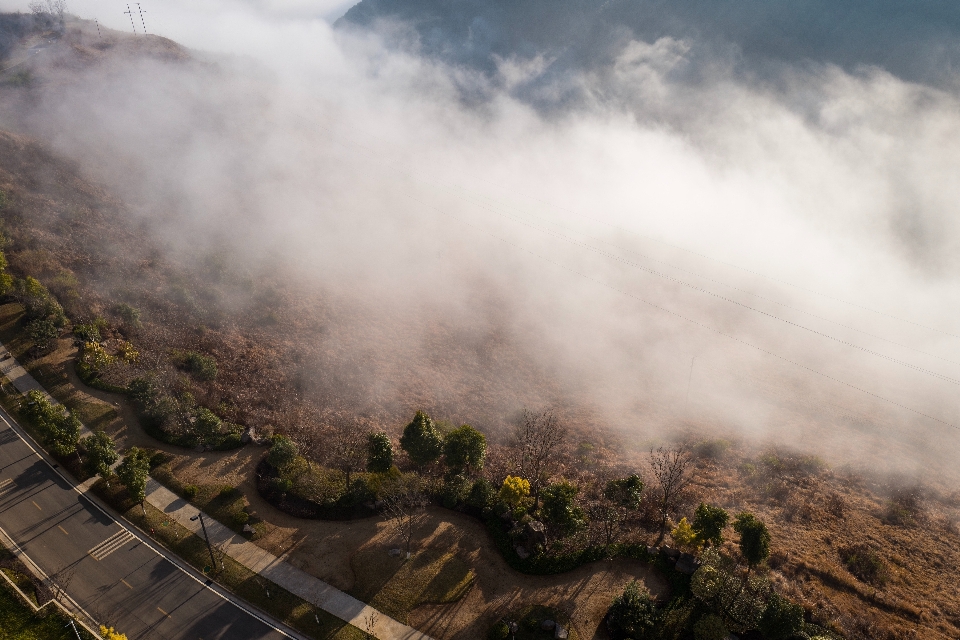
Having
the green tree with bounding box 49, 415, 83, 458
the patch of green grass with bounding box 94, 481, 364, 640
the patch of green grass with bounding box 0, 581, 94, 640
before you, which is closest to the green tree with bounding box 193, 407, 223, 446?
the patch of green grass with bounding box 94, 481, 364, 640

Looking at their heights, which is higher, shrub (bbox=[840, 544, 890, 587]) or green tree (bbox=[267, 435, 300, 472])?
green tree (bbox=[267, 435, 300, 472])

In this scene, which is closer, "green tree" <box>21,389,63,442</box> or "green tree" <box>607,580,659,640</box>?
"green tree" <box>607,580,659,640</box>

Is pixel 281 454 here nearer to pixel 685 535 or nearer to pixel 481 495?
pixel 481 495

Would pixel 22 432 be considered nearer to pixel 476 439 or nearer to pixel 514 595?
pixel 476 439

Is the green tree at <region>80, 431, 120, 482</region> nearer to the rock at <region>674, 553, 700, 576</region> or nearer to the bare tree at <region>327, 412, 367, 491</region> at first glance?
the bare tree at <region>327, 412, 367, 491</region>

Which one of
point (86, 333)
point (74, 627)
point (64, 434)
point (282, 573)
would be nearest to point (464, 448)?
point (282, 573)

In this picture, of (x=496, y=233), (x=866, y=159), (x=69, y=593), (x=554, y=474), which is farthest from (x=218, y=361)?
(x=866, y=159)
